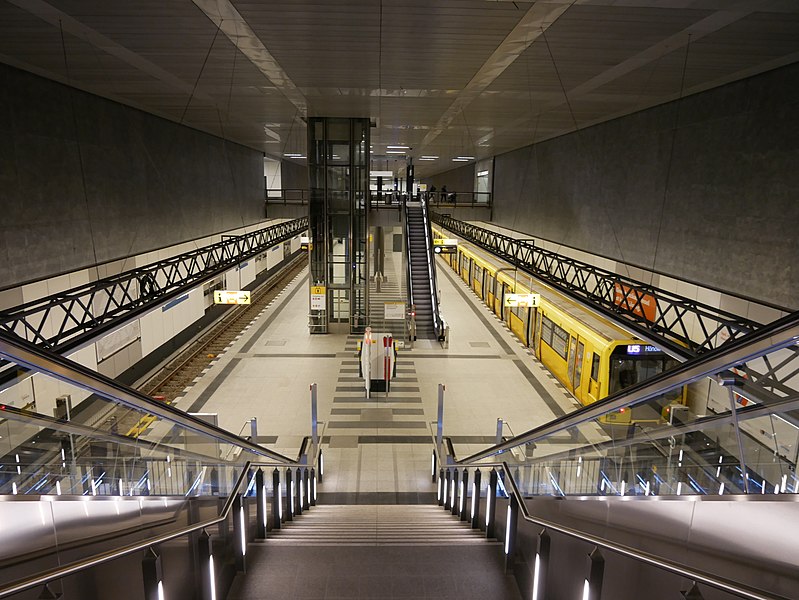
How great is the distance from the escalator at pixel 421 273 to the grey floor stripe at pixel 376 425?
578cm

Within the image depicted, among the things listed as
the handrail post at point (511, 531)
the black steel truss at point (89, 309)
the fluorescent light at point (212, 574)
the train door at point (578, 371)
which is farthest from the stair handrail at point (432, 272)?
the fluorescent light at point (212, 574)

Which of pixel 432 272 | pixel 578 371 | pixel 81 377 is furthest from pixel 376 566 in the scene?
pixel 432 272

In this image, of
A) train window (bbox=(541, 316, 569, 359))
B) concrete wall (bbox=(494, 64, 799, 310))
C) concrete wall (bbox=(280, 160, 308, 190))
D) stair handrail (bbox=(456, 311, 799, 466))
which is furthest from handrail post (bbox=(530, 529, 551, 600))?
concrete wall (bbox=(280, 160, 308, 190))

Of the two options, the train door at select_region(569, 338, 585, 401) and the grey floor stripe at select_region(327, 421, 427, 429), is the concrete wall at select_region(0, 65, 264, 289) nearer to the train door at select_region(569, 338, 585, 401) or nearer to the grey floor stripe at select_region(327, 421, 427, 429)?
the grey floor stripe at select_region(327, 421, 427, 429)

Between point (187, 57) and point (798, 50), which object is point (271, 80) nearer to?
point (187, 57)

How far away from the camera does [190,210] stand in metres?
15.2

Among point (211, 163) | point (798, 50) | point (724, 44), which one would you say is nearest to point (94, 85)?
point (211, 163)

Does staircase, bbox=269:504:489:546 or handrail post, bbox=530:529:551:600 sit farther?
staircase, bbox=269:504:489:546

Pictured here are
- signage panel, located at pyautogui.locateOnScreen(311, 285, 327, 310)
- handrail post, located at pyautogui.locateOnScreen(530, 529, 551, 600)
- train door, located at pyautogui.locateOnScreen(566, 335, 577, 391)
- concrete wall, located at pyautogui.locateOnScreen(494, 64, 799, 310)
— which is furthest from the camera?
signage panel, located at pyautogui.locateOnScreen(311, 285, 327, 310)

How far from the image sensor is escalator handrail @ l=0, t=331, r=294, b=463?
7.08ft

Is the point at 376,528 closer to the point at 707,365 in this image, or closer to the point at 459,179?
the point at 707,365

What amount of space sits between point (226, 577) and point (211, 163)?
1611 centimetres

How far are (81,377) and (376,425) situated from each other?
8.18 m

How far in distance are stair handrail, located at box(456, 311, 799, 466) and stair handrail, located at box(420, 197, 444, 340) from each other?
12.4 metres
